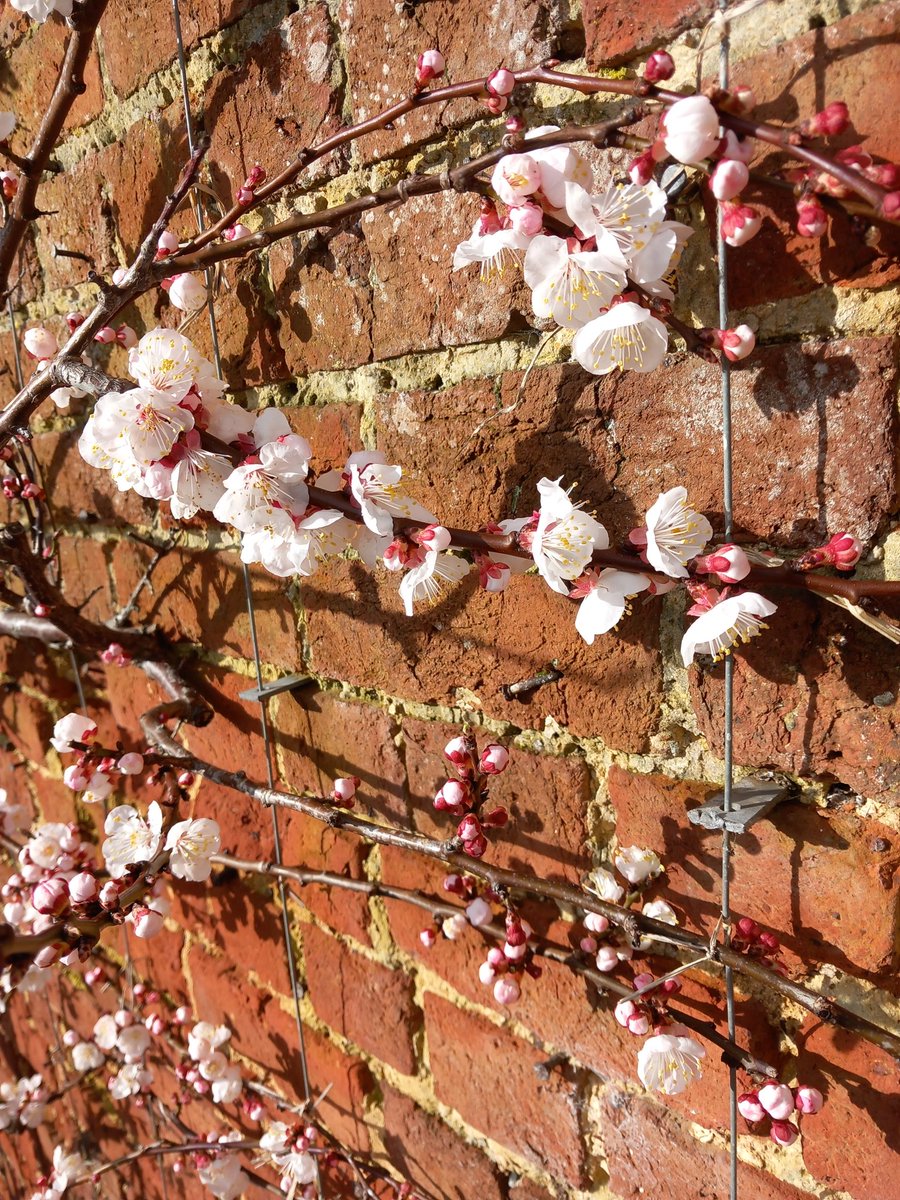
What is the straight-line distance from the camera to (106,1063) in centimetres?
199

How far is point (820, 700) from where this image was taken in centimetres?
67

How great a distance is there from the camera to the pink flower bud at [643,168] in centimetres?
59

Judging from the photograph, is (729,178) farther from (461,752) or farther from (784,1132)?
(784,1132)

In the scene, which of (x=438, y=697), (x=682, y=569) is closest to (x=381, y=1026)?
(x=438, y=697)

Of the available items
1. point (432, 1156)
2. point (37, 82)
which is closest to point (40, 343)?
point (37, 82)

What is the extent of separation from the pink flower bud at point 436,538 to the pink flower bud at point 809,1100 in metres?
0.59

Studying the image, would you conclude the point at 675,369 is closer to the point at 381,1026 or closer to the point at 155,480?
the point at 155,480

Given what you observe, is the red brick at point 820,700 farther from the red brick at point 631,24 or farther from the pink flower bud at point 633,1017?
the red brick at point 631,24

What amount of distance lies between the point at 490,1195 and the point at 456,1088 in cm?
15

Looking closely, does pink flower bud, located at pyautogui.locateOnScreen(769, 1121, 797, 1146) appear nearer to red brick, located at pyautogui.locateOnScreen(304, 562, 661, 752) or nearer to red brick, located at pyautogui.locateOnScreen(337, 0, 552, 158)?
red brick, located at pyautogui.locateOnScreen(304, 562, 661, 752)

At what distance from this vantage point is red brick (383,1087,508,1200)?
44.0 inches

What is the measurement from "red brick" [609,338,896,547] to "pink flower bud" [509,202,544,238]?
0.52 feet

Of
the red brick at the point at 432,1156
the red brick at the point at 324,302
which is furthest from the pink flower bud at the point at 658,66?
the red brick at the point at 432,1156

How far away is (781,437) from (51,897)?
1015 mm
